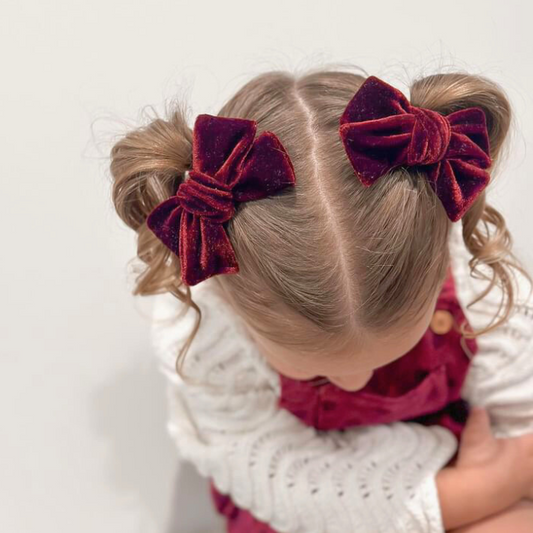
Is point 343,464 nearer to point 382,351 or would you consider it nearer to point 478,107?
point 382,351

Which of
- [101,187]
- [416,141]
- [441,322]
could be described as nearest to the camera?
[416,141]

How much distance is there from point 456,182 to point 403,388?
0.29 metres

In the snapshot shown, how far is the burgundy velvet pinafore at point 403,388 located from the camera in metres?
0.67

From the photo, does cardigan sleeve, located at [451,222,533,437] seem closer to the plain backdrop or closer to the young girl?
the young girl

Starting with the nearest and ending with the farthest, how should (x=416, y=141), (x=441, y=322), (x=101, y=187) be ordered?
(x=416, y=141) → (x=441, y=322) → (x=101, y=187)

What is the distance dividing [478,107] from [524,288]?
25cm

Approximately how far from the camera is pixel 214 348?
0.70m

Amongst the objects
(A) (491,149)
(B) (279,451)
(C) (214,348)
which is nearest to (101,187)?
(C) (214,348)

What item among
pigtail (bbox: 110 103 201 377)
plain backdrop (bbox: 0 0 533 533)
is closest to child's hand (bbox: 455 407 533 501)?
plain backdrop (bbox: 0 0 533 533)

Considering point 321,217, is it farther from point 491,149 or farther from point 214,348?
point 214,348

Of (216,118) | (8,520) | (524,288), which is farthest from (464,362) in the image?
(8,520)

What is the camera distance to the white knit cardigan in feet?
2.19

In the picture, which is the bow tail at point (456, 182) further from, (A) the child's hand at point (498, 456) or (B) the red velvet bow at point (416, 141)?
(A) the child's hand at point (498, 456)

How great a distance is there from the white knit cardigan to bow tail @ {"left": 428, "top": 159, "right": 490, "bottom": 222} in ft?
0.61
